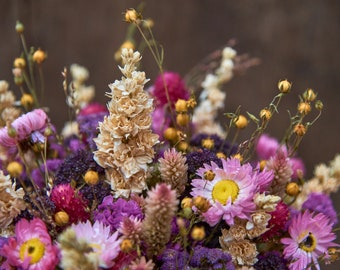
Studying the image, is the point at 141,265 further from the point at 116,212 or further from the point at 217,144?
the point at 217,144

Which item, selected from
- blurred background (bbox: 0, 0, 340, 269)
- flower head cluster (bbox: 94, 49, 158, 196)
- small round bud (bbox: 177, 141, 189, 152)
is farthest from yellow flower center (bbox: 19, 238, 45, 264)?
blurred background (bbox: 0, 0, 340, 269)

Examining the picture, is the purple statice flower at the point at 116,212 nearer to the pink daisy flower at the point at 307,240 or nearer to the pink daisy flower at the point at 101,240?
the pink daisy flower at the point at 101,240

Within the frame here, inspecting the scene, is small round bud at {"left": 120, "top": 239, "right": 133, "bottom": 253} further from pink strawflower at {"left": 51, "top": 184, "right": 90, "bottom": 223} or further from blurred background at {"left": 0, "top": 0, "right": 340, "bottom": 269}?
blurred background at {"left": 0, "top": 0, "right": 340, "bottom": 269}

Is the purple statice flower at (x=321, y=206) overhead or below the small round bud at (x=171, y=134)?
overhead

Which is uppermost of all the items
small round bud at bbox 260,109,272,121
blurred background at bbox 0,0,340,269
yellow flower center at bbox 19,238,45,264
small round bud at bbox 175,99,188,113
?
blurred background at bbox 0,0,340,269

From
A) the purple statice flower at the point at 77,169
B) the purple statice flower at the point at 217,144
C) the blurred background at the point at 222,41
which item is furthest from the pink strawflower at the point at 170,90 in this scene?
the blurred background at the point at 222,41

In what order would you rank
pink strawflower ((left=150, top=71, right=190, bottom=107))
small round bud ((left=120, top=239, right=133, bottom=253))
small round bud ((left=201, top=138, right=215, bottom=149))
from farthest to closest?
pink strawflower ((left=150, top=71, right=190, bottom=107)) → small round bud ((left=201, top=138, right=215, bottom=149)) → small round bud ((left=120, top=239, right=133, bottom=253))
